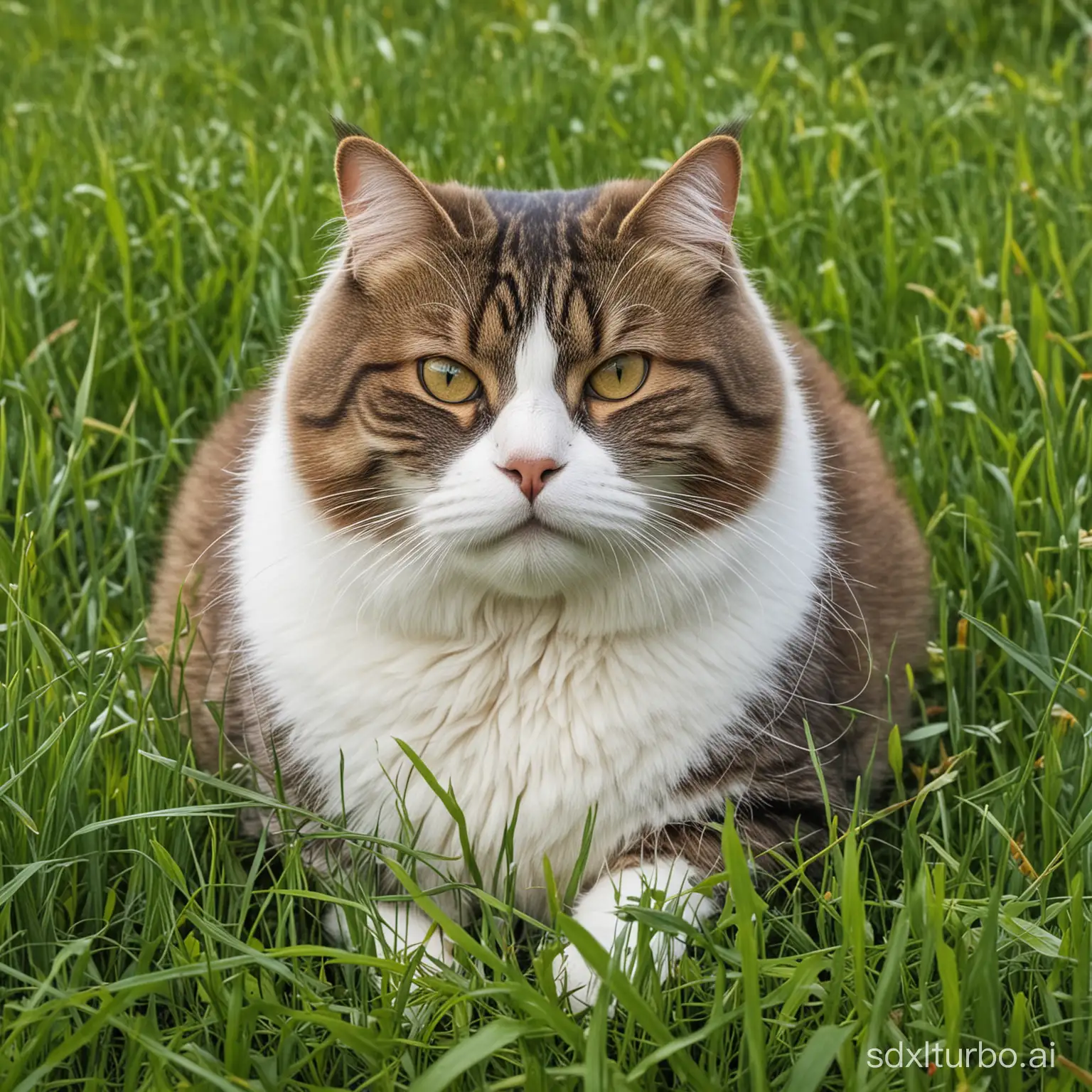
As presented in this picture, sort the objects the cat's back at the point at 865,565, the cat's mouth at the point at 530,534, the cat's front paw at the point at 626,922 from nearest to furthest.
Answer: the cat's front paw at the point at 626,922
the cat's mouth at the point at 530,534
the cat's back at the point at 865,565

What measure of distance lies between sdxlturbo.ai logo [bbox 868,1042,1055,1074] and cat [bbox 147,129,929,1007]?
0.43 m

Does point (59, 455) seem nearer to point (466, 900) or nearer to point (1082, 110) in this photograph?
point (466, 900)

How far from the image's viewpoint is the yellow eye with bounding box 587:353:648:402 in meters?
2.06

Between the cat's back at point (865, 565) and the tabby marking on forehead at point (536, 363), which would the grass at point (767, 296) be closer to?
the cat's back at point (865, 565)

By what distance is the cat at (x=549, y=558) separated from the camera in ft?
6.66

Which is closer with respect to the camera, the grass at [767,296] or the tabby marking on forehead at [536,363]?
the grass at [767,296]

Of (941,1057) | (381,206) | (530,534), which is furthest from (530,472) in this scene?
(941,1057)

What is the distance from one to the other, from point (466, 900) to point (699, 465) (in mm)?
836

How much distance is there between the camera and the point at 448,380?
205 cm

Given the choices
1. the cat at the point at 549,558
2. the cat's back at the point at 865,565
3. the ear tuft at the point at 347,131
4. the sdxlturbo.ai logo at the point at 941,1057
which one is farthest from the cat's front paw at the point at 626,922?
the ear tuft at the point at 347,131

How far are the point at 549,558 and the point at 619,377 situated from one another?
317 millimetres

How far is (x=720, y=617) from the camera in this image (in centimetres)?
221

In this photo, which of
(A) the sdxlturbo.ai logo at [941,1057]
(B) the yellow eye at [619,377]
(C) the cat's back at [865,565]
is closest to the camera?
(A) the sdxlturbo.ai logo at [941,1057]

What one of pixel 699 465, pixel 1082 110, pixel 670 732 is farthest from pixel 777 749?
pixel 1082 110
